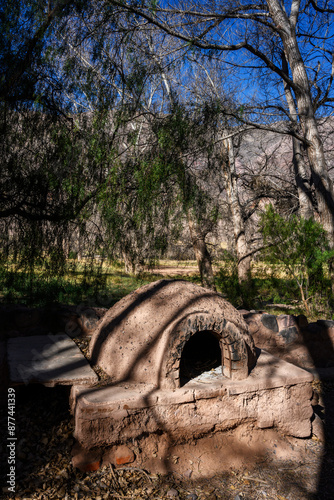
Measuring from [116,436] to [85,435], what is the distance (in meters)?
0.24

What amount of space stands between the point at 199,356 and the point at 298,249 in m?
3.38

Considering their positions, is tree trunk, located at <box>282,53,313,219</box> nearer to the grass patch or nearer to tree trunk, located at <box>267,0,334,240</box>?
tree trunk, located at <box>267,0,334,240</box>

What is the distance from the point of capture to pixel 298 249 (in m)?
6.20

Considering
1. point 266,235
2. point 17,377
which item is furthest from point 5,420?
point 266,235

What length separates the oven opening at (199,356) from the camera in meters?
3.31

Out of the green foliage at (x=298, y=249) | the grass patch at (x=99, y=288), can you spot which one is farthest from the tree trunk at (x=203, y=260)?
the green foliage at (x=298, y=249)

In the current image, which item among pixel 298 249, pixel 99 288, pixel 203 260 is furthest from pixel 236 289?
pixel 99 288

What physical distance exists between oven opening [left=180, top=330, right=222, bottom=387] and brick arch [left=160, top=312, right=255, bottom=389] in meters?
0.20

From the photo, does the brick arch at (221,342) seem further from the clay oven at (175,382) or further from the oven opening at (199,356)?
the oven opening at (199,356)

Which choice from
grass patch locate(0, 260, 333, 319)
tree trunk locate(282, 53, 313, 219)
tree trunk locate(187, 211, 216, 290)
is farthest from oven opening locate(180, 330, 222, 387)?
tree trunk locate(282, 53, 313, 219)

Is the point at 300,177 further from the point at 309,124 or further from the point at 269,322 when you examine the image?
the point at 269,322

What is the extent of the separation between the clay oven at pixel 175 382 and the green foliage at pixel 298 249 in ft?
10.5

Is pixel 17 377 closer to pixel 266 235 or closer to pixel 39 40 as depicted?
pixel 39 40

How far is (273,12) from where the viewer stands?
24.1 feet
